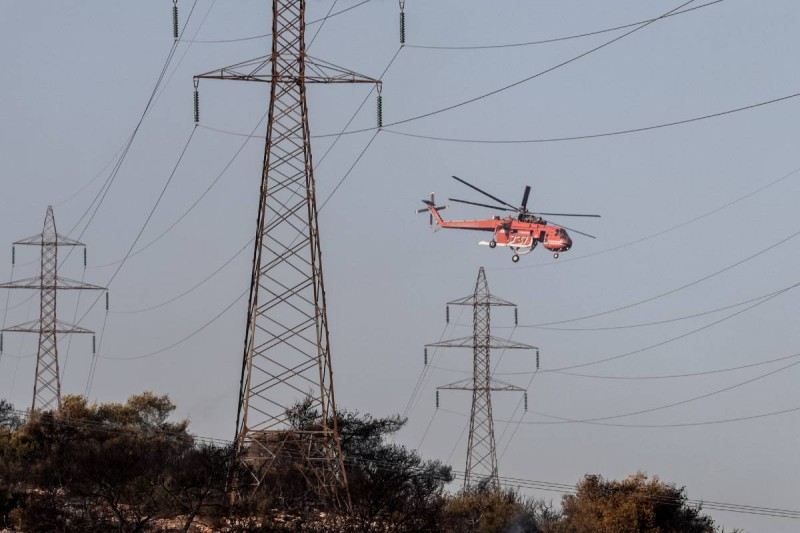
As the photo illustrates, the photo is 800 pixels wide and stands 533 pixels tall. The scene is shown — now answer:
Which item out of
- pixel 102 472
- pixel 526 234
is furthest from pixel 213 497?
pixel 526 234

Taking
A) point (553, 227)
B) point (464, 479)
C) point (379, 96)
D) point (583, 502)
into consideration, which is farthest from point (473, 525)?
point (379, 96)

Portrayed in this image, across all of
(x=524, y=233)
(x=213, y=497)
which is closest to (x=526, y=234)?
(x=524, y=233)

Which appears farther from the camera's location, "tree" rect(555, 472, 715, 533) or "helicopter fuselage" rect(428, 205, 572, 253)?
"helicopter fuselage" rect(428, 205, 572, 253)

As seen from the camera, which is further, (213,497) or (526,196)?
(526,196)

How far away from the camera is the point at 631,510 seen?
250ft

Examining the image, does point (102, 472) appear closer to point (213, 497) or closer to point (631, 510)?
point (213, 497)

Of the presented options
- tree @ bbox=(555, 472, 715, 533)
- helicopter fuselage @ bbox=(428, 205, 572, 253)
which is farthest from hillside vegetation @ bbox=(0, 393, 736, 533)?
helicopter fuselage @ bbox=(428, 205, 572, 253)

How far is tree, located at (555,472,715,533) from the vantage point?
3004 inches

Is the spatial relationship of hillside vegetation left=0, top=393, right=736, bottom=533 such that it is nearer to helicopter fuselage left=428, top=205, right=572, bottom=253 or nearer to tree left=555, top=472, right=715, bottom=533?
tree left=555, top=472, right=715, bottom=533

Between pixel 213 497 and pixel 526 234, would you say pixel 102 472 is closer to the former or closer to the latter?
pixel 213 497

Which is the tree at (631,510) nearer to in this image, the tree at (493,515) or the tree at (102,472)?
the tree at (493,515)

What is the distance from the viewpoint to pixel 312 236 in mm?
53781

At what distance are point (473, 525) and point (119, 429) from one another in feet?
116

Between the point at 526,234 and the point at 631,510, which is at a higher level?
the point at 526,234
